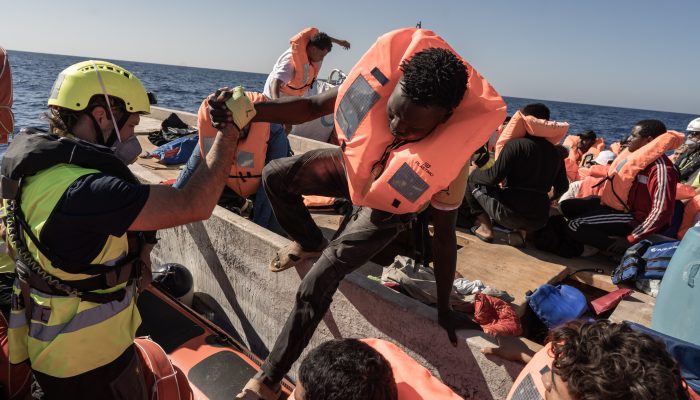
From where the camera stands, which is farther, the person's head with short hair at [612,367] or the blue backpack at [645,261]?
the blue backpack at [645,261]

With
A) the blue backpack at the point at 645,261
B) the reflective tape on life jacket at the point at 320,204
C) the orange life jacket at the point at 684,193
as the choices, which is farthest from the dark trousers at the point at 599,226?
the reflective tape on life jacket at the point at 320,204

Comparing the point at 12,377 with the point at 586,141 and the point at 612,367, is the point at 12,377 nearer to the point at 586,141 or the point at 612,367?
the point at 612,367

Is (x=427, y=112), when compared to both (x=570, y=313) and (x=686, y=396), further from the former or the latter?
(x=570, y=313)

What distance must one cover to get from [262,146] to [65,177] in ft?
9.80

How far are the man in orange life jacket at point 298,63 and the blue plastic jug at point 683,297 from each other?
546 centimetres

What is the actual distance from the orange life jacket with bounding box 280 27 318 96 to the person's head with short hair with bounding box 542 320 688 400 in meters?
6.06

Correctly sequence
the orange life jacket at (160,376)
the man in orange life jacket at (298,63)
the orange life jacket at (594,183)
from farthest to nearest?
the man in orange life jacket at (298,63) → the orange life jacket at (594,183) → the orange life jacket at (160,376)

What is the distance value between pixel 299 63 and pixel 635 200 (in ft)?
16.4

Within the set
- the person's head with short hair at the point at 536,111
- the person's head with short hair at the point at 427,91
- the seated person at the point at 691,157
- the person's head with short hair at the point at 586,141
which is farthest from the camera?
the person's head with short hair at the point at 586,141

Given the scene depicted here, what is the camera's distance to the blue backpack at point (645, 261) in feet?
11.6

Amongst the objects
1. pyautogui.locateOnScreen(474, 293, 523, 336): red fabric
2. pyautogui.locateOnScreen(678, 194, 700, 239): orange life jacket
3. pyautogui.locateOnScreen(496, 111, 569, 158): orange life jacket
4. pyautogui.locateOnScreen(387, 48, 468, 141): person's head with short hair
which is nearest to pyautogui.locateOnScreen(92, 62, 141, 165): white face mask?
pyautogui.locateOnScreen(387, 48, 468, 141): person's head with short hair

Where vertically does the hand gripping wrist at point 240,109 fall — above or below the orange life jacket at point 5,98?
above

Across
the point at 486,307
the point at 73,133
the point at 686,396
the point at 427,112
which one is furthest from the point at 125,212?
the point at 486,307

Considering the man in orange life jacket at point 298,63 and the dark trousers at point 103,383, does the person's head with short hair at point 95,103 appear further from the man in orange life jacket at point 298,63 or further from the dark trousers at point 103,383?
the man in orange life jacket at point 298,63
